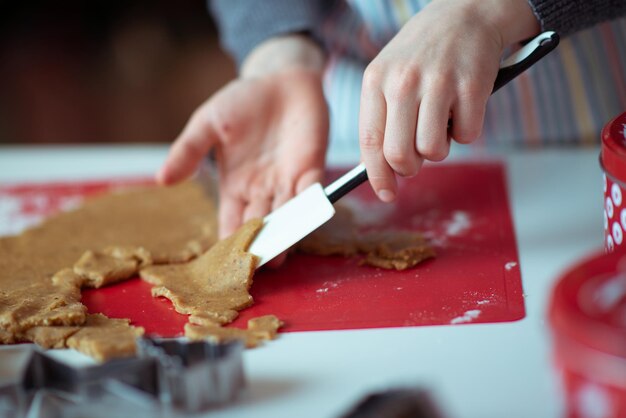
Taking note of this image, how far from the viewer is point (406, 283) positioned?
0.98 metres

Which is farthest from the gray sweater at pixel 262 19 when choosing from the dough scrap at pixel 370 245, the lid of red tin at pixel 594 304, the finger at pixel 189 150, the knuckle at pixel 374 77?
the lid of red tin at pixel 594 304

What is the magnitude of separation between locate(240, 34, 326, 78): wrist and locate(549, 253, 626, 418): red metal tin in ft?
2.56

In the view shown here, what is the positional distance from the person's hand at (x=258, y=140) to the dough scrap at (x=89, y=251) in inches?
3.1

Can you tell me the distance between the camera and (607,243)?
2.72ft

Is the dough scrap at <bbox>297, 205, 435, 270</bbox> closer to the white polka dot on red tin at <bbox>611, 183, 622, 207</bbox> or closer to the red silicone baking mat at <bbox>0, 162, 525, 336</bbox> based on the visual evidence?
the red silicone baking mat at <bbox>0, 162, 525, 336</bbox>

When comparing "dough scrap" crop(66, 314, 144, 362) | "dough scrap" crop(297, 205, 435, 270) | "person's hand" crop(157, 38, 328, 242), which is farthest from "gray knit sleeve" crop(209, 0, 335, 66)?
"dough scrap" crop(66, 314, 144, 362)

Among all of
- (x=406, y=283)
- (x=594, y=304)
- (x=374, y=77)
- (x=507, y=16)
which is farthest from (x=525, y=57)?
(x=594, y=304)

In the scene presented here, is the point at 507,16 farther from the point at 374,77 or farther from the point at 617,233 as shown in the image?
the point at 617,233

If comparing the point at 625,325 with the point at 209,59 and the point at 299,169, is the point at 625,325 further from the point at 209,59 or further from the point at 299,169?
the point at 209,59

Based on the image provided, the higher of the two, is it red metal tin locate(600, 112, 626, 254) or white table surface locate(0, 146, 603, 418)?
red metal tin locate(600, 112, 626, 254)

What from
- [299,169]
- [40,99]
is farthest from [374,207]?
[40,99]

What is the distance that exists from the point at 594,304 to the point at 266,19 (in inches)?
37.8

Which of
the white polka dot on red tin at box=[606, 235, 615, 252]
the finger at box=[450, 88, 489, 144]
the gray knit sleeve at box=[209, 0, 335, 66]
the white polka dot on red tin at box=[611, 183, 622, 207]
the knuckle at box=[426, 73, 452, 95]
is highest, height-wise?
the gray knit sleeve at box=[209, 0, 335, 66]

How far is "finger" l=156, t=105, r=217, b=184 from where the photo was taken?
118cm
